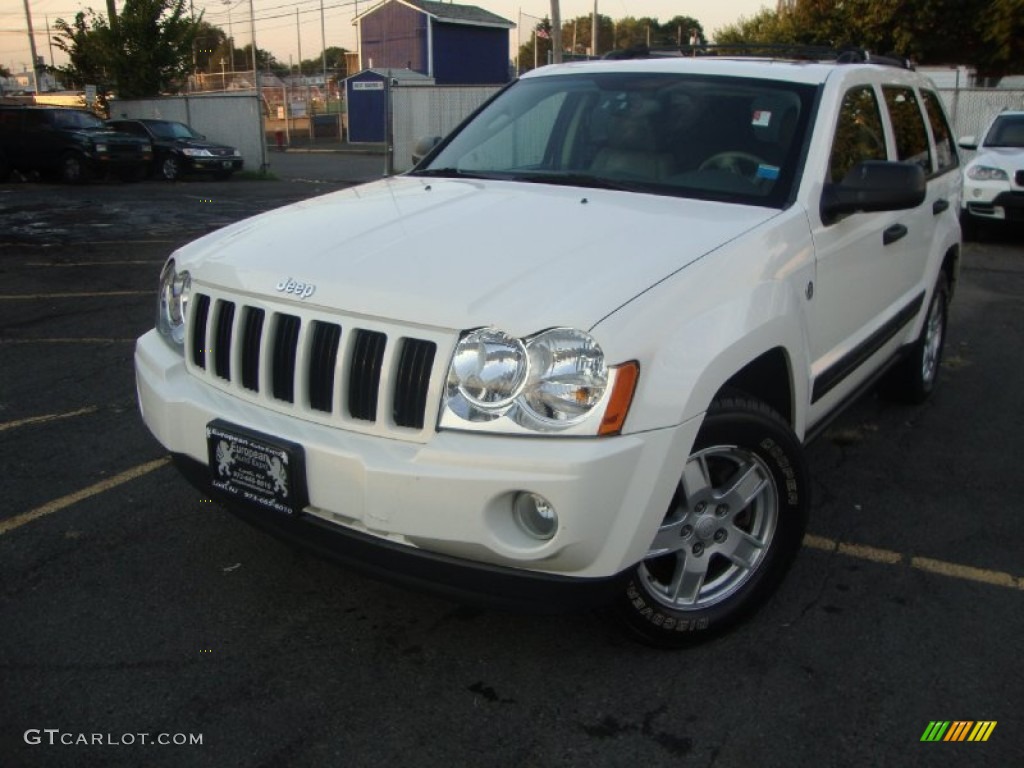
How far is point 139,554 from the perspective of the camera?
11.8ft

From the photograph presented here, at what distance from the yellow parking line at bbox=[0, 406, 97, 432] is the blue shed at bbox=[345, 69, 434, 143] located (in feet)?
123

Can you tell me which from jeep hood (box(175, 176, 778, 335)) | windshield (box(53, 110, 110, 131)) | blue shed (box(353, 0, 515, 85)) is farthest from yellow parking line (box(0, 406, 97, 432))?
blue shed (box(353, 0, 515, 85))

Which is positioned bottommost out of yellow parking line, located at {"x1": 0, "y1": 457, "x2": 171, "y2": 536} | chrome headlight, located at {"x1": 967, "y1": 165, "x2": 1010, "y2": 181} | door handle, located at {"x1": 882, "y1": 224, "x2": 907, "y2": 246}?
yellow parking line, located at {"x1": 0, "y1": 457, "x2": 171, "y2": 536}

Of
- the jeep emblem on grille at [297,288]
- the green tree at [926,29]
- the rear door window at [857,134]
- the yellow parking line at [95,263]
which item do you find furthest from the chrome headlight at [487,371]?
the green tree at [926,29]

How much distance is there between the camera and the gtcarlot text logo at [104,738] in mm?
2553

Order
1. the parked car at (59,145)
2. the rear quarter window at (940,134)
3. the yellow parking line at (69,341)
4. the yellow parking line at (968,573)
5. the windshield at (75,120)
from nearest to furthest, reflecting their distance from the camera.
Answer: the yellow parking line at (968,573) < the rear quarter window at (940,134) < the yellow parking line at (69,341) < the parked car at (59,145) < the windshield at (75,120)

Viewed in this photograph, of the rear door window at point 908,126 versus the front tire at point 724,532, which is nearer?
the front tire at point 724,532

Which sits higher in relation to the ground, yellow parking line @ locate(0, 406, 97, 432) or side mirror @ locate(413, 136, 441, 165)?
side mirror @ locate(413, 136, 441, 165)

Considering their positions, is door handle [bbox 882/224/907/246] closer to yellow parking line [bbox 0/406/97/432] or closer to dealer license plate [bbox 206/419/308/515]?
dealer license plate [bbox 206/419/308/515]

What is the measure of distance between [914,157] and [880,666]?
9.26ft

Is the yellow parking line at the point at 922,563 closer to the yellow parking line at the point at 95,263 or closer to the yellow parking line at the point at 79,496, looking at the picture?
the yellow parking line at the point at 79,496

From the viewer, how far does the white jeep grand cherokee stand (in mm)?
2453

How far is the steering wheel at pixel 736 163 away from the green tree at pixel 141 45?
2651cm

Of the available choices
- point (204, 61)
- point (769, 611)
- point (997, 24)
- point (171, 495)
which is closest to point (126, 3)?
point (997, 24)
